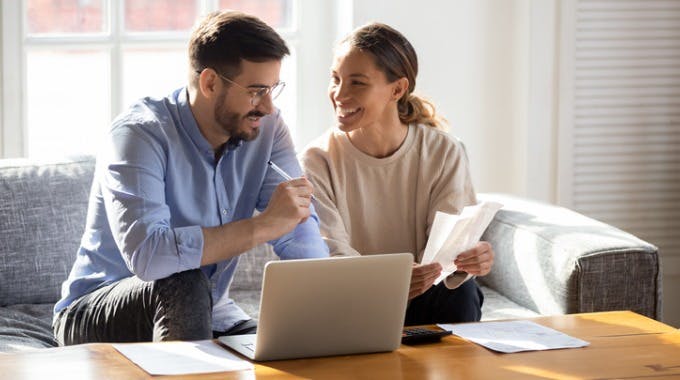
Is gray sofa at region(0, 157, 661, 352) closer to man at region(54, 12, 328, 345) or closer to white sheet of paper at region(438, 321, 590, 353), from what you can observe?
man at region(54, 12, 328, 345)

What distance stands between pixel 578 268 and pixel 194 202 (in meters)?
0.94

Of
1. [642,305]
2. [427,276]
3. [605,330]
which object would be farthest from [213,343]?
[642,305]

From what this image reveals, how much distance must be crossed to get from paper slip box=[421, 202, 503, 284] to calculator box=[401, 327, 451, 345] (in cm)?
28

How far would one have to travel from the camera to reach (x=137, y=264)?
2.02 metres

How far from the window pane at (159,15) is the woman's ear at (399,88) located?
1.02 meters

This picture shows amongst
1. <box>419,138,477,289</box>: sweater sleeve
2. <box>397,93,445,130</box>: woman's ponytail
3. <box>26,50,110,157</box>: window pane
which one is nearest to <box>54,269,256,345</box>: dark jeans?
<box>419,138,477,289</box>: sweater sleeve

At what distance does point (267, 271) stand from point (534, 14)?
79.0 inches

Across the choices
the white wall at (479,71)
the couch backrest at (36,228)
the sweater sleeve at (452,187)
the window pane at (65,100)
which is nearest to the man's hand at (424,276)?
the sweater sleeve at (452,187)

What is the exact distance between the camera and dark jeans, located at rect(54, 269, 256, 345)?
6.44 feet

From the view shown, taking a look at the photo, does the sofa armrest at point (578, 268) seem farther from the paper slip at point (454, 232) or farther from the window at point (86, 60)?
the window at point (86, 60)

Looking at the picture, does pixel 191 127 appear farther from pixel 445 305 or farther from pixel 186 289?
pixel 445 305

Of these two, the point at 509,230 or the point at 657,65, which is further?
the point at 657,65

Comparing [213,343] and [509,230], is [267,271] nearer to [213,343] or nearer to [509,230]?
[213,343]

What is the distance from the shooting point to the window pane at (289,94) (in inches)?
135
